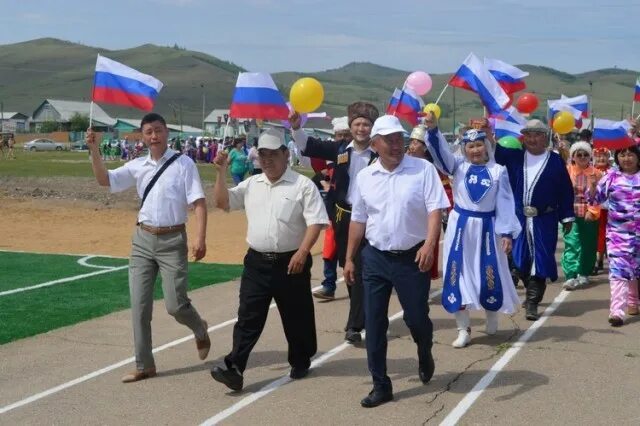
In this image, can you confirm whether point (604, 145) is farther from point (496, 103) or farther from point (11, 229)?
point (11, 229)

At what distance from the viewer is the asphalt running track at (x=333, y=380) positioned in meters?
5.85

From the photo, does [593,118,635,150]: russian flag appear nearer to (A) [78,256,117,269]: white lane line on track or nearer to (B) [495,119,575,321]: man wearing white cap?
(B) [495,119,575,321]: man wearing white cap

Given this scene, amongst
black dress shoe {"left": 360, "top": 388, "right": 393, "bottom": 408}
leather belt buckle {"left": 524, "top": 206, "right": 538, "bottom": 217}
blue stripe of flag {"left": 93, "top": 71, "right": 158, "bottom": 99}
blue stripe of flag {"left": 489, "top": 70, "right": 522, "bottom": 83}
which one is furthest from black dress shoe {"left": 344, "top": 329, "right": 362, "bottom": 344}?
blue stripe of flag {"left": 489, "top": 70, "right": 522, "bottom": 83}

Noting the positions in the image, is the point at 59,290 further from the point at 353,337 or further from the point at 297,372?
the point at 297,372

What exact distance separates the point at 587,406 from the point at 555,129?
8.06 metres

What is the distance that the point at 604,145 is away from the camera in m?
10.7

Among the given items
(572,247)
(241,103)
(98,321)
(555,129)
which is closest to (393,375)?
(241,103)

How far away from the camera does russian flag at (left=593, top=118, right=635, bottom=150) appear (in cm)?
1039

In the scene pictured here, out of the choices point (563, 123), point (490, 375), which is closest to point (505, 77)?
point (563, 123)

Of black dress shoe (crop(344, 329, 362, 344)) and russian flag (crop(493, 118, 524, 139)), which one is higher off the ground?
russian flag (crop(493, 118, 524, 139))

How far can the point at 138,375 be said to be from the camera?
666 cm

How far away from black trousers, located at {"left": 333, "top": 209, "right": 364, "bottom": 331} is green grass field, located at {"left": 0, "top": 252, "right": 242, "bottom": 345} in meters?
2.71

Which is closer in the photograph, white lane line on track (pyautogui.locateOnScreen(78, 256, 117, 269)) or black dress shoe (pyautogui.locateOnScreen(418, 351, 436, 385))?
black dress shoe (pyautogui.locateOnScreen(418, 351, 436, 385))

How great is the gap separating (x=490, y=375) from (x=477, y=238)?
58.7 inches
